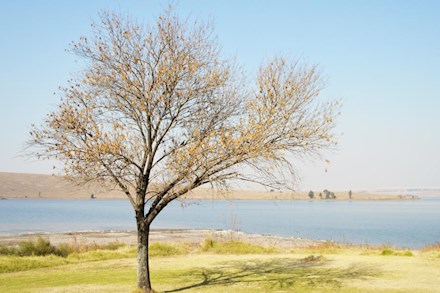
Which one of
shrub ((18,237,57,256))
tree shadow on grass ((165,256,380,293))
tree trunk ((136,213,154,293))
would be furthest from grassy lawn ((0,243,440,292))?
shrub ((18,237,57,256))

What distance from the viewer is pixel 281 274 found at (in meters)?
21.1

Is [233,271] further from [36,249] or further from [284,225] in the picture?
[284,225]

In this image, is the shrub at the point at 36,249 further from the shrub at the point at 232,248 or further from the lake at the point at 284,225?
the shrub at the point at 232,248

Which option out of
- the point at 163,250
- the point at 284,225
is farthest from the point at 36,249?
the point at 284,225

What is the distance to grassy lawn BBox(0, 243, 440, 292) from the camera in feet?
59.3

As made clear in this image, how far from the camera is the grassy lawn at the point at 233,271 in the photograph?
1808 centimetres

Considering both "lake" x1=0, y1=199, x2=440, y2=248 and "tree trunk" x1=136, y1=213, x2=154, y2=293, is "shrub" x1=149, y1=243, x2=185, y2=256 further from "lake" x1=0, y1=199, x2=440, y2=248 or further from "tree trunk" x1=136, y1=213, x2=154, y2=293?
"tree trunk" x1=136, y1=213, x2=154, y2=293

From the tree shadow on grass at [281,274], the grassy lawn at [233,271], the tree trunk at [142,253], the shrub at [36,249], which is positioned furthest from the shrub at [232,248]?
the tree trunk at [142,253]

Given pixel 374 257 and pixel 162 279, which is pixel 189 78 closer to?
pixel 162 279

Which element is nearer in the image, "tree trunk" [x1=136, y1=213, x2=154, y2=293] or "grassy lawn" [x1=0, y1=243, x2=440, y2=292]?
"tree trunk" [x1=136, y1=213, x2=154, y2=293]

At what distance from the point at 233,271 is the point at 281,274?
7.89 feet

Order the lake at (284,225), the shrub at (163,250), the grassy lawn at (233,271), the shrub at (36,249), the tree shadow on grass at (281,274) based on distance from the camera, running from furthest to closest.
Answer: the lake at (284,225)
the shrub at (163,250)
the shrub at (36,249)
the tree shadow on grass at (281,274)
the grassy lawn at (233,271)

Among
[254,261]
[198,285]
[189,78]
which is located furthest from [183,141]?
[254,261]

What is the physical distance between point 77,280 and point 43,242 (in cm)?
1072
